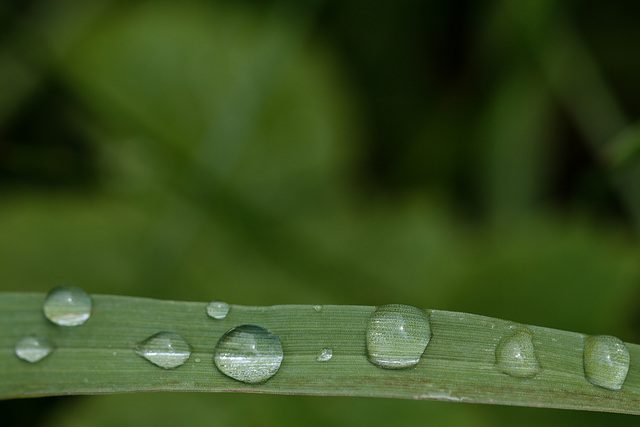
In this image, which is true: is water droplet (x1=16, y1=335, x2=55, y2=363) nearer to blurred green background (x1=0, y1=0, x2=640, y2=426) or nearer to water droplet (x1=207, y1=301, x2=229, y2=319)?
water droplet (x1=207, y1=301, x2=229, y2=319)

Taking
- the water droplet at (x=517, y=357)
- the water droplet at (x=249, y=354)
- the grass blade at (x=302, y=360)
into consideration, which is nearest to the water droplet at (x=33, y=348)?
the grass blade at (x=302, y=360)

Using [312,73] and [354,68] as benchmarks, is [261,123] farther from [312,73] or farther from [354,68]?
[354,68]

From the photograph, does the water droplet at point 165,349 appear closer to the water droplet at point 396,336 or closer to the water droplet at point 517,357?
the water droplet at point 396,336

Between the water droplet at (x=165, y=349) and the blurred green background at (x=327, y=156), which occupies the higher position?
the blurred green background at (x=327, y=156)

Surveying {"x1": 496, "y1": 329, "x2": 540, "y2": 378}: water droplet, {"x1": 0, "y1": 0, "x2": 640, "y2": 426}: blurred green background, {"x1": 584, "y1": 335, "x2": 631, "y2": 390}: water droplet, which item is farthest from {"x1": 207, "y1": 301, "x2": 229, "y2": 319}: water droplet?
{"x1": 0, "y1": 0, "x2": 640, "y2": 426}: blurred green background

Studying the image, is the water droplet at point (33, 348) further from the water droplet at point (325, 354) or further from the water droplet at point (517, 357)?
the water droplet at point (517, 357)

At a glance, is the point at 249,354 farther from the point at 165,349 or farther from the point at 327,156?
the point at 327,156

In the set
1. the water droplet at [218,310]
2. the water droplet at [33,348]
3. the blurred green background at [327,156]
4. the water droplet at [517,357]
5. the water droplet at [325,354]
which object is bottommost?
the water droplet at [33,348]

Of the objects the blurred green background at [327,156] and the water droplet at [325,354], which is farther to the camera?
the blurred green background at [327,156]
